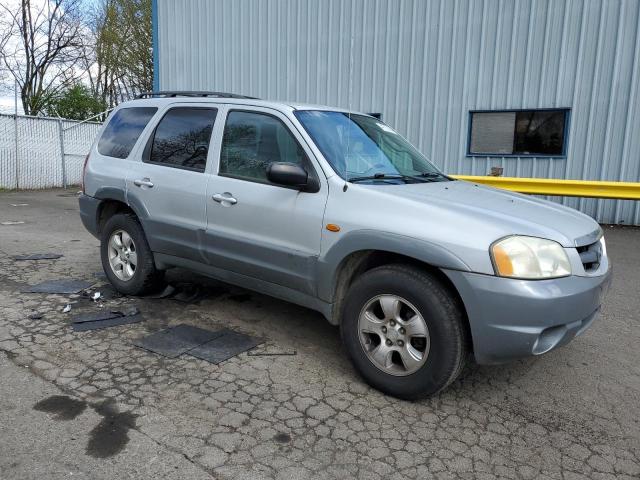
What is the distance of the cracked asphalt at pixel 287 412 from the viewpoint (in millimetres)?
2527

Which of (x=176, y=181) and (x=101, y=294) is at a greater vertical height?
(x=176, y=181)

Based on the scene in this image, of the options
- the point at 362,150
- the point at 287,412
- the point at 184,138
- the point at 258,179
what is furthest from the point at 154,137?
the point at 287,412

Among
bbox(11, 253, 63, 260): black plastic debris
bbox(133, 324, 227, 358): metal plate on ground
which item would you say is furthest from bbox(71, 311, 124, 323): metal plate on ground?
bbox(11, 253, 63, 260): black plastic debris

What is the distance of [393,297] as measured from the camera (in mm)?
3107

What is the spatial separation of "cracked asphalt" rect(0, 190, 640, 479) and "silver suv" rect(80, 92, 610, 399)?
33 centimetres

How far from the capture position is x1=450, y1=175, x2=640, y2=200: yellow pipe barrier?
8.05 meters

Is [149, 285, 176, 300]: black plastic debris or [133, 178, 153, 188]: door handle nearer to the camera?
[133, 178, 153, 188]: door handle

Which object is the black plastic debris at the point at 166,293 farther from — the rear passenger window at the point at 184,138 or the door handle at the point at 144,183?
the rear passenger window at the point at 184,138

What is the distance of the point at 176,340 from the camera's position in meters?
3.99

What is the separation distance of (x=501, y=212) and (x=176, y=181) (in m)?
2.63

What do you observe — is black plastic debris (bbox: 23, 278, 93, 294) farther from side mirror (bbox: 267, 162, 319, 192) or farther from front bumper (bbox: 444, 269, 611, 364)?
front bumper (bbox: 444, 269, 611, 364)

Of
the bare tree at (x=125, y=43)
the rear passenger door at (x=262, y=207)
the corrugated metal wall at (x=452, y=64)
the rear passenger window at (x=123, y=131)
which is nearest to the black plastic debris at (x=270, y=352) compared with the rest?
the rear passenger door at (x=262, y=207)

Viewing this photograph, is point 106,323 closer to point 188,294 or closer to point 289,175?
point 188,294

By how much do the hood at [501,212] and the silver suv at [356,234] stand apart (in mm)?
13
